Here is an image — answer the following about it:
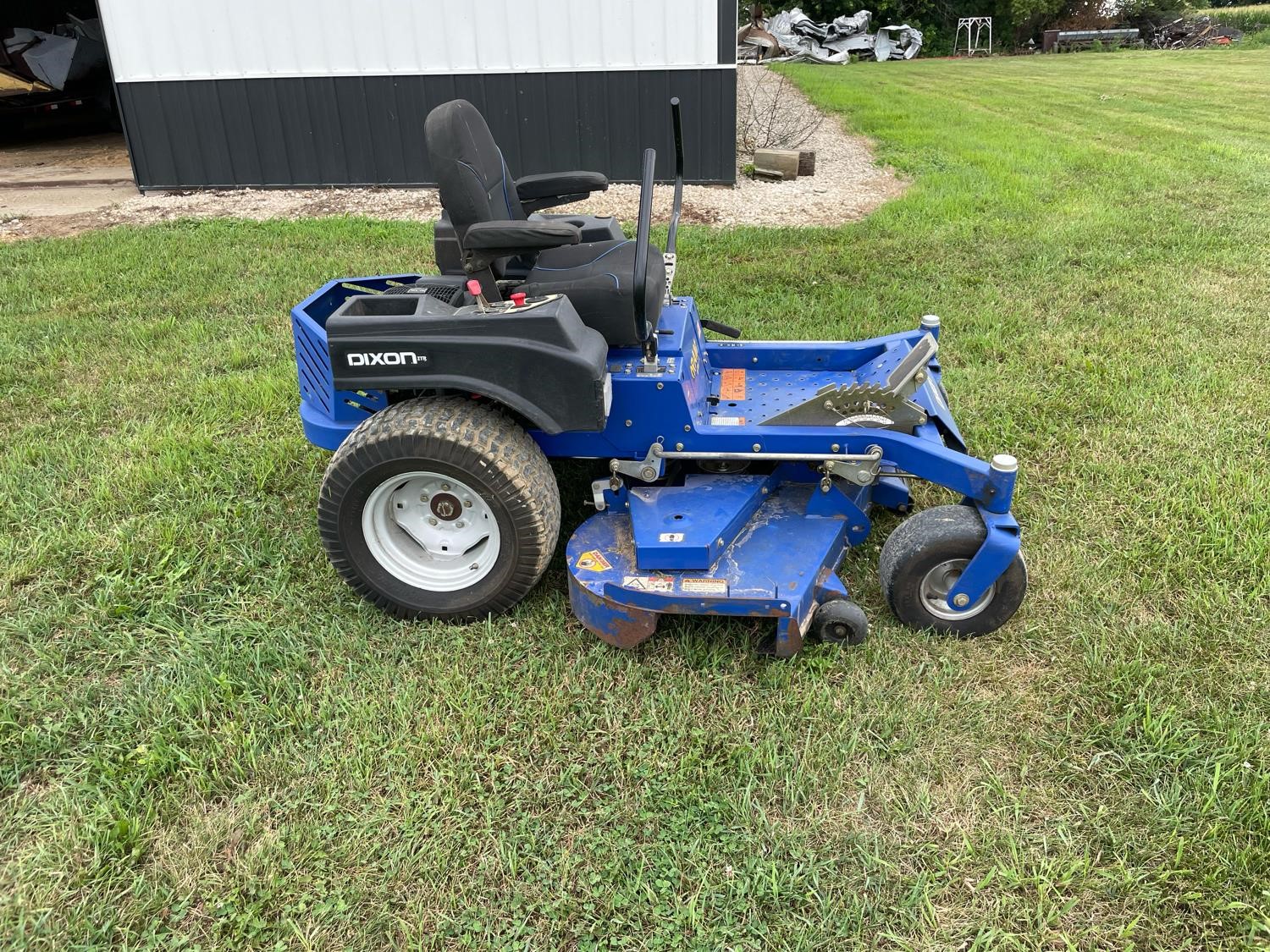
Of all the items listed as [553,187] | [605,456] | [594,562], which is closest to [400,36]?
[553,187]

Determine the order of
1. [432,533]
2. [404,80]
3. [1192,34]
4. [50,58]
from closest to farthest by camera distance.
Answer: [432,533], [404,80], [50,58], [1192,34]

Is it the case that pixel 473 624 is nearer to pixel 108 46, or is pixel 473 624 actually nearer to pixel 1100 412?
pixel 1100 412

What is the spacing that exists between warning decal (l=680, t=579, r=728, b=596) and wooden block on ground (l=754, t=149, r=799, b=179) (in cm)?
726

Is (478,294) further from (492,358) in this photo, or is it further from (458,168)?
(458,168)

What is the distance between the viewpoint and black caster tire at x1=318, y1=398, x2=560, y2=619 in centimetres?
276

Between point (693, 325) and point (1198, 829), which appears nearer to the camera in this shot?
point (1198, 829)

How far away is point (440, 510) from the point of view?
9.79 ft

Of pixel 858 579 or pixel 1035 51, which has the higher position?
pixel 1035 51

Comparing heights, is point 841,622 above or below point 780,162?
below

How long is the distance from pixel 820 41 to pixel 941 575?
28307 millimetres

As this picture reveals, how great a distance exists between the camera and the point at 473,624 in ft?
9.70

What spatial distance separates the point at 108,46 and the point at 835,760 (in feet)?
31.7

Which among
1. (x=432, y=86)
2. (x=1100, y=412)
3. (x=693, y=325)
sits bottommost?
(x=1100, y=412)

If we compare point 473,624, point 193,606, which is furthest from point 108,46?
point 473,624
